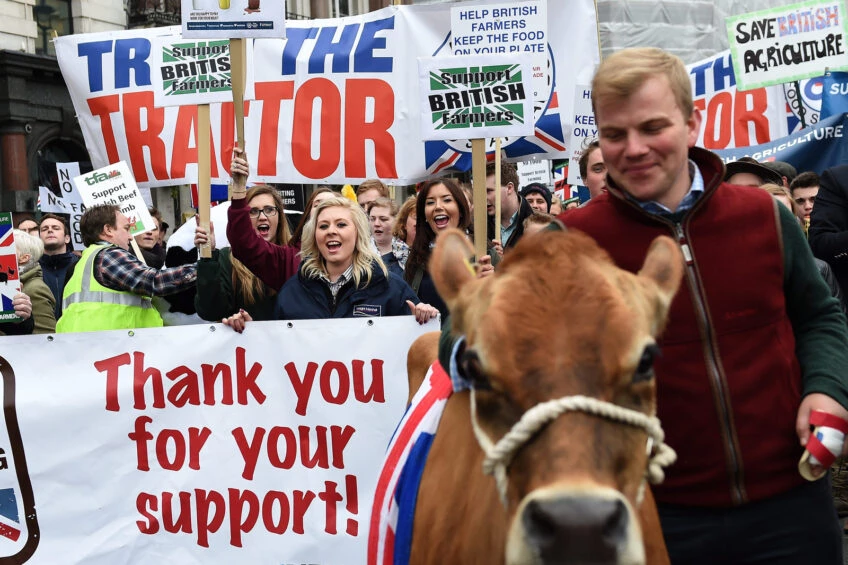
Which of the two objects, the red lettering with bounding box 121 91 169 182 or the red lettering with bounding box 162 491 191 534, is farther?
the red lettering with bounding box 121 91 169 182

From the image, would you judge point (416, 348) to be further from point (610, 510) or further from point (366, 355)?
point (610, 510)

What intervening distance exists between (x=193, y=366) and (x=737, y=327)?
3750 mm

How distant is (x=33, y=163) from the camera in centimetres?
2389

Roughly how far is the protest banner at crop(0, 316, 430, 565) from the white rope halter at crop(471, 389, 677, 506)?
135 inches

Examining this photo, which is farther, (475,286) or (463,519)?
(463,519)

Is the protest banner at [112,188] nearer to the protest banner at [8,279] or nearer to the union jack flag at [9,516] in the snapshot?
the protest banner at [8,279]

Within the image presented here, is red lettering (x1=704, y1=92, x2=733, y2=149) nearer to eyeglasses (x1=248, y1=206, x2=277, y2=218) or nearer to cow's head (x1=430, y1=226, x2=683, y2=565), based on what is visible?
eyeglasses (x1=248, y1=206, x2=277, y2=218)

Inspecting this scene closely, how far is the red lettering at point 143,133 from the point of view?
347 inches

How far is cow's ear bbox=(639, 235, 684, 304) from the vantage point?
232 cm

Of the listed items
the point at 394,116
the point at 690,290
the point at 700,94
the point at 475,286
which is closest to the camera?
the point at 475,286

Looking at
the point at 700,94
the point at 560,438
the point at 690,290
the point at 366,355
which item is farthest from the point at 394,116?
the point at 560,438

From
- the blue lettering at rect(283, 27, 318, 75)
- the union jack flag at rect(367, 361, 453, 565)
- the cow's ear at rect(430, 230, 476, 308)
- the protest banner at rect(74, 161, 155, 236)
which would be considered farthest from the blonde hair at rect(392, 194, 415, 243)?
the cow's ear at rect(430, 230, 476, 308)

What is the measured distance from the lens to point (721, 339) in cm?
256

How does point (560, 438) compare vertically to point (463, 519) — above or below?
above
